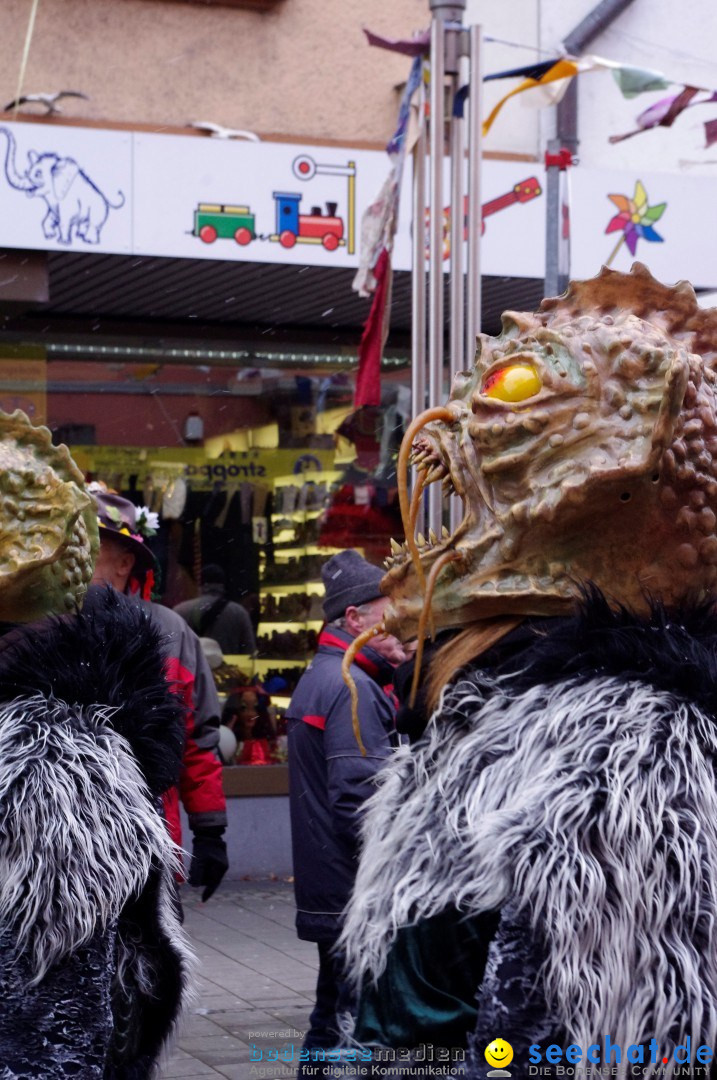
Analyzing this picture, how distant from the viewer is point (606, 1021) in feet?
5.34

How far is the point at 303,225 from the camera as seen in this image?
7.41 metres

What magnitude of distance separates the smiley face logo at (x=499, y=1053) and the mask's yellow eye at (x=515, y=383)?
848 mm

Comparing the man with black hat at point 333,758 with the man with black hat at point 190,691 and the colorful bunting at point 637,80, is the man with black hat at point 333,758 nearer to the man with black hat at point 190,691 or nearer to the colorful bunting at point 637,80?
the man with black hat at point 190,691

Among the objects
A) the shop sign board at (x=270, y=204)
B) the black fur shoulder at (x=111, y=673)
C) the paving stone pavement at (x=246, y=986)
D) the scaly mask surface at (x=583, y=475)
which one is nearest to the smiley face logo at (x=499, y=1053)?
the scaly mask surface at (x=583, y=475)

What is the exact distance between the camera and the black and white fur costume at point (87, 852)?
87.0 inches

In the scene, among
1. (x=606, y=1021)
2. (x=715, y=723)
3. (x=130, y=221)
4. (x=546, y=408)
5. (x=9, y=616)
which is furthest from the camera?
(x=130, y=221)

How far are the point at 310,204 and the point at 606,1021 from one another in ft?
20.6

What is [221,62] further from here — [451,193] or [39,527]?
[39,527]

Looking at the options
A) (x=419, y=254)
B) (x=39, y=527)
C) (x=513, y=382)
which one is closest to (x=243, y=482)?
(x=419, y=254)

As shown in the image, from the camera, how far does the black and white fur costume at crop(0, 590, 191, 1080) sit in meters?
2.21

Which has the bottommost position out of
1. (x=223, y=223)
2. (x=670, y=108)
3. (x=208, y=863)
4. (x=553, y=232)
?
(x=208, y=863)

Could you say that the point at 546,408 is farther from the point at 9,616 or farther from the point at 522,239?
the point at 522,239

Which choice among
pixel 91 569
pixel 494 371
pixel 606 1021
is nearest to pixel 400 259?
pixel 91 569

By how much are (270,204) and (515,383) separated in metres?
5.65
